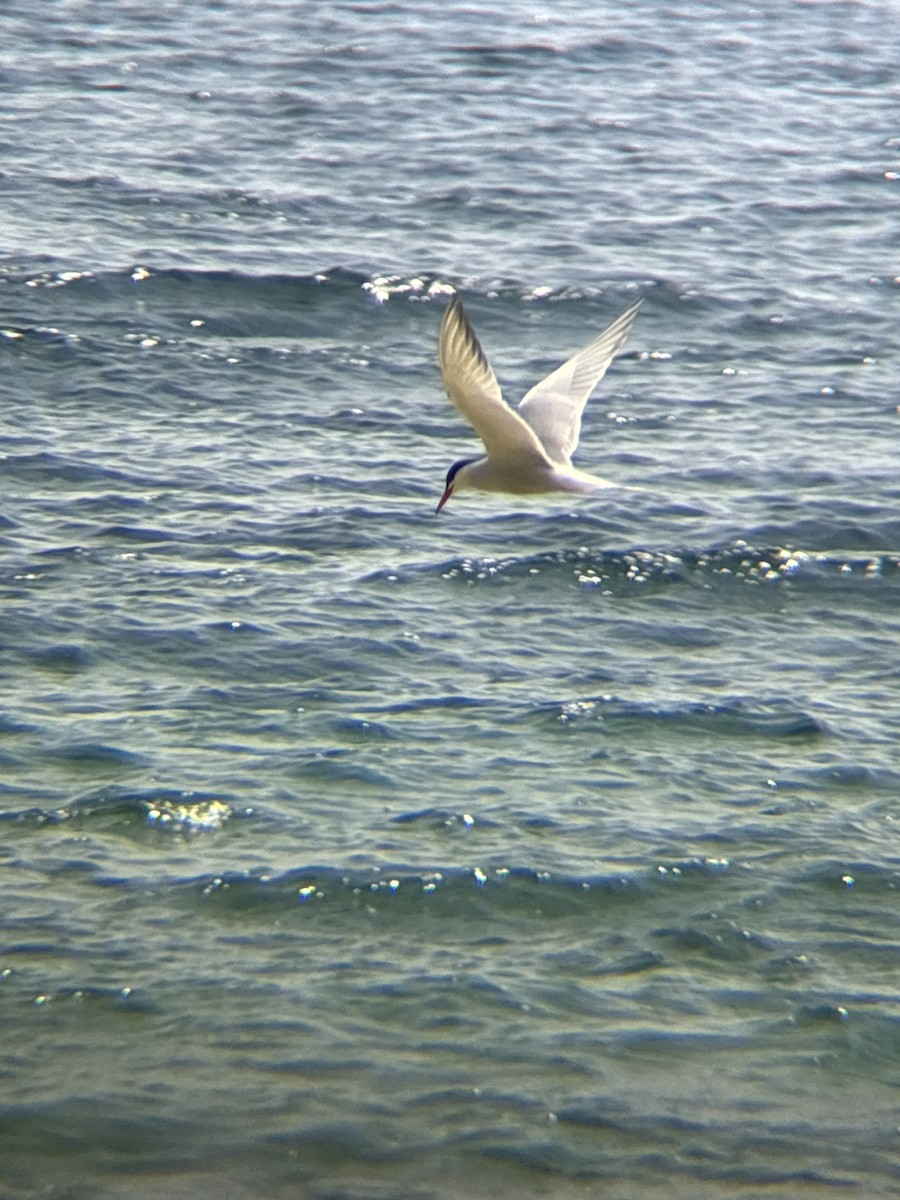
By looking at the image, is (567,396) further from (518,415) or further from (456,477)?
(518,415)

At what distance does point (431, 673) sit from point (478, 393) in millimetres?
1662

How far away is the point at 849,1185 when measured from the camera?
6734 mm

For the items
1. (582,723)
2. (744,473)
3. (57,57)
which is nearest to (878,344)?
(744,473)

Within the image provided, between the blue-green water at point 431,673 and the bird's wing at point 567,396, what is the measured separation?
3.63 ft

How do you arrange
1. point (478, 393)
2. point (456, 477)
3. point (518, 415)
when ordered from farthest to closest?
point (456, 477) → point (518, 415) → point (478, 393)

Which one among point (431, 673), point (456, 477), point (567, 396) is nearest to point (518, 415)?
point (456, 477)

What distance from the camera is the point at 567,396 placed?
1132 cm

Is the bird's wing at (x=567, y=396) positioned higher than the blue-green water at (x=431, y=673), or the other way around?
the bird's wing at (x=567, y=396)

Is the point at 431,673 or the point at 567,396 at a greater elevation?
the point at 567,396

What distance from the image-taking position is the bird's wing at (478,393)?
30.1ft

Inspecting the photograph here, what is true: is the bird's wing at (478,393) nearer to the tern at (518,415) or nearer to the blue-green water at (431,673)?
the tern at (518,415)

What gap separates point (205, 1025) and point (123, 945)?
2.08 feet

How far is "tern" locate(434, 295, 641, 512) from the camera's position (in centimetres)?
927

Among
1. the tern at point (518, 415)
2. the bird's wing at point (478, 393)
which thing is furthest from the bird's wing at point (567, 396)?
the bird's wing at point (478, 393)
